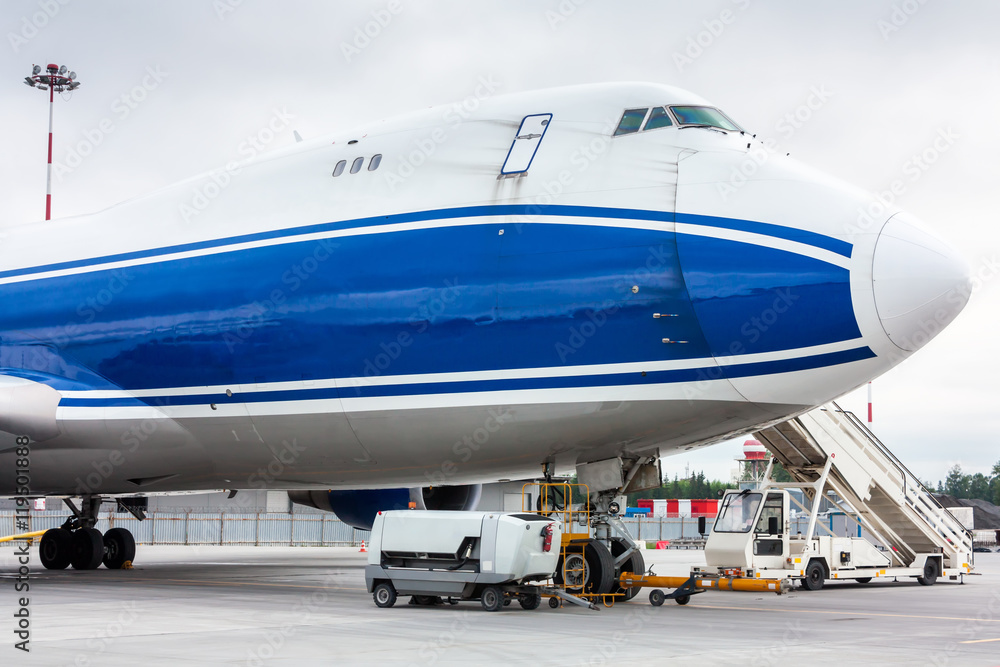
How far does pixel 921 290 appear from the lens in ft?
35.4

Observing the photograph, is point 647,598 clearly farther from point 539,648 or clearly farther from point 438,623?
point 539,648

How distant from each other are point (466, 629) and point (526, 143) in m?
5.52

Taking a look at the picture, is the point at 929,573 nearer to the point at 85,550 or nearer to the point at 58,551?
the point at 85,550

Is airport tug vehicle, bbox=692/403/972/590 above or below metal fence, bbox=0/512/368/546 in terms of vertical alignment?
above

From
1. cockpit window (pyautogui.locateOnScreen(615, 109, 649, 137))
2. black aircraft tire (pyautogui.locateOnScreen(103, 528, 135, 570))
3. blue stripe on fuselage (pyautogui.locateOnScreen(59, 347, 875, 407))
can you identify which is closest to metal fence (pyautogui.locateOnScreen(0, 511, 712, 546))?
black aircraft tire (pyautogui.locateOnScreen(103, 528, 135, 570))

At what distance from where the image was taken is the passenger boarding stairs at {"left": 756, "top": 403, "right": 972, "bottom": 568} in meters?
18.8

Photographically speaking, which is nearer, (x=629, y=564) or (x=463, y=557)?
(x=463, y=557)

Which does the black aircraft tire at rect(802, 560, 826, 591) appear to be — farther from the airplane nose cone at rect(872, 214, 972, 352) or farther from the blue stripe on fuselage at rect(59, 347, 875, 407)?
the airplane nose cone at rect(872, 214, 972, 352)

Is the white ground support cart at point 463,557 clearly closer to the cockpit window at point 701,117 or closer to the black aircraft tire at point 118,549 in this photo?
the cockpit window at point 701,117

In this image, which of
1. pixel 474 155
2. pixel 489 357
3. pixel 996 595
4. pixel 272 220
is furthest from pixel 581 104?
pixel 996 595

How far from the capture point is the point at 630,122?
41.3ft

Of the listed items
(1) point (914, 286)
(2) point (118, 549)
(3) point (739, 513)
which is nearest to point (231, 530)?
(2) point (118, 549)

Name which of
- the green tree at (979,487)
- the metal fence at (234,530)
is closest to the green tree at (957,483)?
the green tree at (979,487)

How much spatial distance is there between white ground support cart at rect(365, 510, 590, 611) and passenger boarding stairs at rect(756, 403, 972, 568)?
7.44m
